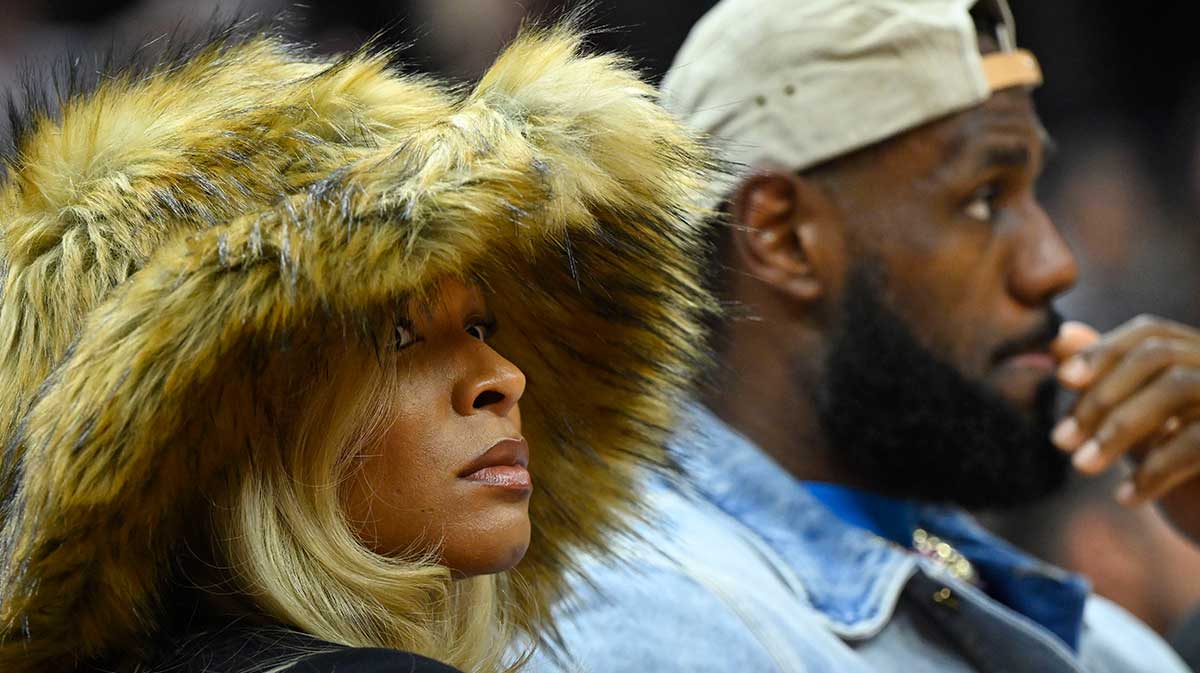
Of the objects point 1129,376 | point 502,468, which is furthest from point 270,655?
point 1129,376

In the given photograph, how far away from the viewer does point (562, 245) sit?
1.11m

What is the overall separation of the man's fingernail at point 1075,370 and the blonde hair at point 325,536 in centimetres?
92

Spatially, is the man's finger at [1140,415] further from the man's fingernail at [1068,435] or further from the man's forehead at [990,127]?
the man's forehead at [990,127]

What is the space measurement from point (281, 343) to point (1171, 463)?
3.94 feet

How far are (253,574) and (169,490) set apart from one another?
8 cm

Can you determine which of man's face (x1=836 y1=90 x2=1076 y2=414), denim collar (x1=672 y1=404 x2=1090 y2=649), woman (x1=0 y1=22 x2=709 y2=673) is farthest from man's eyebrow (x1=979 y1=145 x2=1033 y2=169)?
woman (x1=0 y1=22 x2=709 y2=673)

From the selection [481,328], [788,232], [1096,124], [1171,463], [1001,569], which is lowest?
[1096,124]

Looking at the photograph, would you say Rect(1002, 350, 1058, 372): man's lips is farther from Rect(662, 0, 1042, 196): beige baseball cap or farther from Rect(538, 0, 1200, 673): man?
Rect(662, 0, 1042, 196): beige baseball cap

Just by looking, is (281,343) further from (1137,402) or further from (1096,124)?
(1096,124)

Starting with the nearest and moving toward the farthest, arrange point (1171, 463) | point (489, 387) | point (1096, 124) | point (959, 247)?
1. point (489, 387)
2. point (959, 247)
3. point (1171, 463)
4. point (1096, 124)

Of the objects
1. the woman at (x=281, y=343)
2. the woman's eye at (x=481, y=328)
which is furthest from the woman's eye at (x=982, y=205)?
the woman's eye at (x=481, y=328)

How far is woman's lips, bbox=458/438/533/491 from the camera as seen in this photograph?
98cm

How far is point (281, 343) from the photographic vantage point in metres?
0.88

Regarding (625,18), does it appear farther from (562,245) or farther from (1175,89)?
(562,245)
